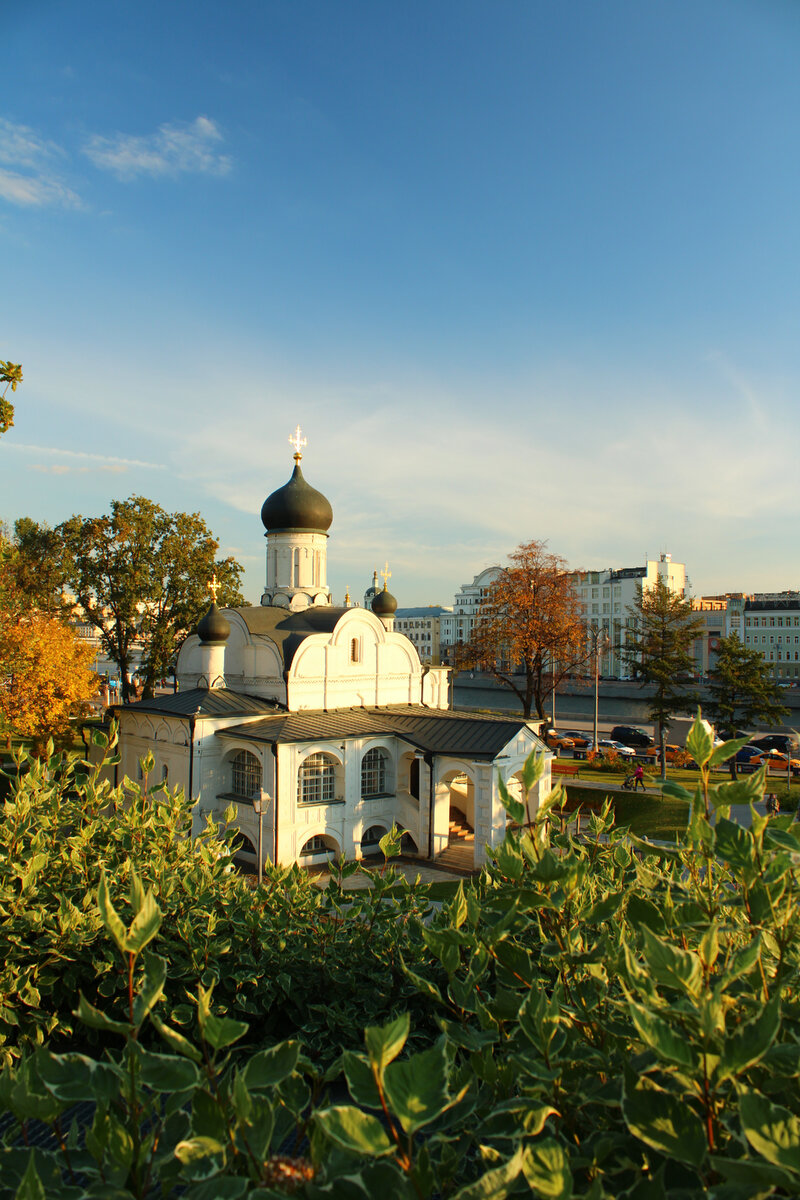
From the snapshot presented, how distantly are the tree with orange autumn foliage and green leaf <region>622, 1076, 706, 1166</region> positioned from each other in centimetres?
2252

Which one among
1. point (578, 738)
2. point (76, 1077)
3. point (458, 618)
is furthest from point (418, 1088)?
point (458, 618)

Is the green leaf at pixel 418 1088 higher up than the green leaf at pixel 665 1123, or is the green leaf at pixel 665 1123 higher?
the green leaf at pixel 418 1088

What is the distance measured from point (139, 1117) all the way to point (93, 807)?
605 cm

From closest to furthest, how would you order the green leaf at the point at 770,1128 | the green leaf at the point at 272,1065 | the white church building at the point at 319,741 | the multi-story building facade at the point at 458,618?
the green leaf at the point at 770,1128 < the green leaf at the point at 272,1065 < the white church building at the point at 319,741 < the multi-story building facade at the point at 458,618

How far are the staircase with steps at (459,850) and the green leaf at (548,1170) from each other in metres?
17.2

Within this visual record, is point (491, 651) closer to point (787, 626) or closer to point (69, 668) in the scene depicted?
point (69, 668)

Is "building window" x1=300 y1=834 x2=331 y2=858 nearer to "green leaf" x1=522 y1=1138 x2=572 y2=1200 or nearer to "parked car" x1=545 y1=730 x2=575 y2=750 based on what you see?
"parked car" x1=545 y1=730 x2=575 y2=750

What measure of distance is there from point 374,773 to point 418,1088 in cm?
1904

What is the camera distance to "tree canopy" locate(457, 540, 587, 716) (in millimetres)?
29922

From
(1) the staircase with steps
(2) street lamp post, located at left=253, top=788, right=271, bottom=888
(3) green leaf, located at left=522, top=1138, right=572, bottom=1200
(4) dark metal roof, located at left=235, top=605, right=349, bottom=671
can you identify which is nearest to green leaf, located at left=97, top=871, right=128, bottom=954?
(3) green leaf, located at left=522, top=1138, right=572, bottom=1200

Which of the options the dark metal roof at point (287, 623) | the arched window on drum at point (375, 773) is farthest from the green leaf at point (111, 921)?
the dark metal roof at point (287, 623)

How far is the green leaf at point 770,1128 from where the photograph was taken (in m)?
1.47

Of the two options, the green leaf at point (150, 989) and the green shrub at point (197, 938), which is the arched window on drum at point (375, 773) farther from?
the green leaf at point (150, 989)

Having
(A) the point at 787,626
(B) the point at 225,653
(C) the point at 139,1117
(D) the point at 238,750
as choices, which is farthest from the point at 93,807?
(A) the point at 787,626
